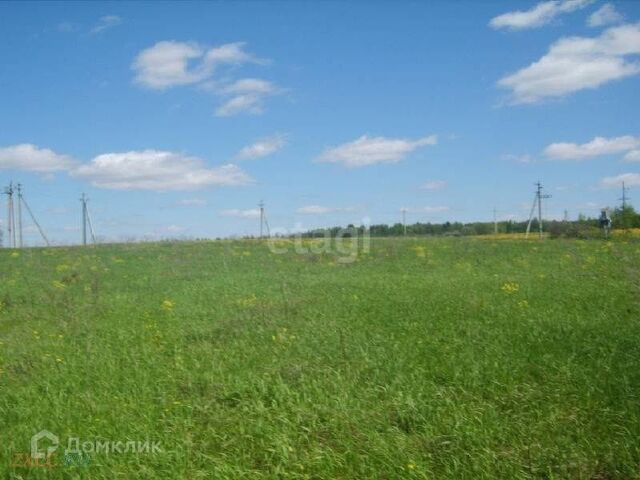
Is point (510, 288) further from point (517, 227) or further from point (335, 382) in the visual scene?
point (517, 227)

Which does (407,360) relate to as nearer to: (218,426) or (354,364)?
(354,364)

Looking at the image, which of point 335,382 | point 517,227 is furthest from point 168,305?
point 517,227

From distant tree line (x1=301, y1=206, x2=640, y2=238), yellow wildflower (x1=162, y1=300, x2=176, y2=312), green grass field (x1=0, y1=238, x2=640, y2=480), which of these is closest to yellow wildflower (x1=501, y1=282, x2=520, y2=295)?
green grass field (x1=0, y1=238, x2=640, y2=480)

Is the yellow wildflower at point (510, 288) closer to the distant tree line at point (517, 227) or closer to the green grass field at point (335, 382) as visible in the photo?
the green grass field at point (335, 382)

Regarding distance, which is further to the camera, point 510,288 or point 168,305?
point 510,288

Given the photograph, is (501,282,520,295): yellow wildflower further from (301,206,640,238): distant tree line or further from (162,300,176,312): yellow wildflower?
(301,206,640,238): distant tree line

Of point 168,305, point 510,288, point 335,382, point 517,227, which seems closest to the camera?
point 335,382

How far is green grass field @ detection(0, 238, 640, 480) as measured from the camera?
3.80m

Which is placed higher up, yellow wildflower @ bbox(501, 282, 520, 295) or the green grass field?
yellow wildflower @ bbox(501, 282, 520, 295)

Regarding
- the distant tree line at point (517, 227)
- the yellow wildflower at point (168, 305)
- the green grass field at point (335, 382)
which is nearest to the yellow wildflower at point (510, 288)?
the green grass field at point (335, 382)

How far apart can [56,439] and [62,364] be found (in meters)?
2.13

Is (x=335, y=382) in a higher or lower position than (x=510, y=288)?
lower

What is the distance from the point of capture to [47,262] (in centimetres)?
2034

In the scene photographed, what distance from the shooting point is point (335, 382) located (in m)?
5.09
